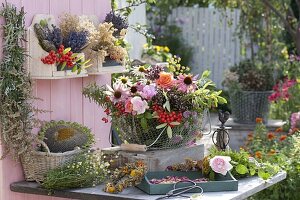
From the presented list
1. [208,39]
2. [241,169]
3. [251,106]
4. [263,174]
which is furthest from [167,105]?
[208,39]

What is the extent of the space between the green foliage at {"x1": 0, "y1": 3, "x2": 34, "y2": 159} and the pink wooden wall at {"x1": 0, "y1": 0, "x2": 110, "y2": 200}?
3.4 inches

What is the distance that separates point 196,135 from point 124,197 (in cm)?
73

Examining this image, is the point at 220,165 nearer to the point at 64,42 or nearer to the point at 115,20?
the point at 64,42

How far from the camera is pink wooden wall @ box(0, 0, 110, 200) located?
369 centimetres

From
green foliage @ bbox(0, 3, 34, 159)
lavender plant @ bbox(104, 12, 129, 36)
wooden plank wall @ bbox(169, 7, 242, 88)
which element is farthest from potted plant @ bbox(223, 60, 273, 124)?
green foliage @ bbox(0, 3, 34, 159)

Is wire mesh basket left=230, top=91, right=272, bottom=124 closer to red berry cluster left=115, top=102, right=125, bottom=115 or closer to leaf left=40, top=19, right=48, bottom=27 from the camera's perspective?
red berry cluster left=115, top=102, right=125, bottom=115

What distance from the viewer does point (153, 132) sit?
12.7 ft

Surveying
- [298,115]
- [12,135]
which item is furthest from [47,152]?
[298,115]

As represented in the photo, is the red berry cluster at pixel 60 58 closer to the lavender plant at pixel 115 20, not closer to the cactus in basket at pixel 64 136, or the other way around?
the cactus in basket at pixel 64 136

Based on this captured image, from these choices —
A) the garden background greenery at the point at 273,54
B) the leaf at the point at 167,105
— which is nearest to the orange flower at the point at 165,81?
the leaf at the point at 167,105

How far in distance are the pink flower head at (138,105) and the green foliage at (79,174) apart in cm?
30

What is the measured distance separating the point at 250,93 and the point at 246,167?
219 inches

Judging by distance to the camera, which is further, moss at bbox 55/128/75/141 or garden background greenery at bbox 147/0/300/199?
garden background greenery at bbox 147/0/300/199

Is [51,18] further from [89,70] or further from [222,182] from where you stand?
[222,182]
